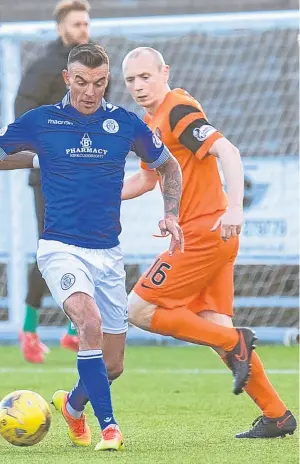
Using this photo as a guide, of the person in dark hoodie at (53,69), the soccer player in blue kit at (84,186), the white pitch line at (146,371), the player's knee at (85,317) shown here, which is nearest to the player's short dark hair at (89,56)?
the soccer player in blue kit at (84,186)

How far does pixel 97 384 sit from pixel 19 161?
3.85 ft

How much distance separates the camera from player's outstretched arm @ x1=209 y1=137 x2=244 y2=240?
6.14 metres

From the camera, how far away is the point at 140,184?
688cm

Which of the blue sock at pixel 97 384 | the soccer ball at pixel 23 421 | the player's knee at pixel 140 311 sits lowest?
the soccer ball at pixel 23 421

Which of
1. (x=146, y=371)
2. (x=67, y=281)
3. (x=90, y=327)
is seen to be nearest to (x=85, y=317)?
(x=90, y=327)

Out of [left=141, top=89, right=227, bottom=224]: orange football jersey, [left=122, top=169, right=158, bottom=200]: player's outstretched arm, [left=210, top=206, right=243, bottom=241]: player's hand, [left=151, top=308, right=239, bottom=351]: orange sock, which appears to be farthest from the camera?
[left=122, top=169, right=158, bottom=200]: player's outstretched arm

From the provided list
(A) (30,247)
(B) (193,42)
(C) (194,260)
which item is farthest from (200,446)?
(B) (193,42)

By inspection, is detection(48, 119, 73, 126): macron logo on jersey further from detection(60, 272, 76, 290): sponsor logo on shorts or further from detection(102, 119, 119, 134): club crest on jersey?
detection(60, 272, 76, 290): sponsor logo on shorts

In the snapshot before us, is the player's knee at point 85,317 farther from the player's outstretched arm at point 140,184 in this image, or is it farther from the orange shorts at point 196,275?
the player's outstretched arm at point 140,184

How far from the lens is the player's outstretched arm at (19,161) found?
6238 millimetres

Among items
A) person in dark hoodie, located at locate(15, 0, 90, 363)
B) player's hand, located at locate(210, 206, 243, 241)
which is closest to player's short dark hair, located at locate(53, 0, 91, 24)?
person in dark hoodie, located at locate(15, 0, 90, 363)

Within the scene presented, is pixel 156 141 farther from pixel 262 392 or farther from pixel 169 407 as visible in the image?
pixel 169 407

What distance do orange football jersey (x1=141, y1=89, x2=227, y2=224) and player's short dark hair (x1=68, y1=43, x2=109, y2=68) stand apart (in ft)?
2.00

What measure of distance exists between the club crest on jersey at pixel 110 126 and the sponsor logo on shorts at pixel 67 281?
2.31 feet
